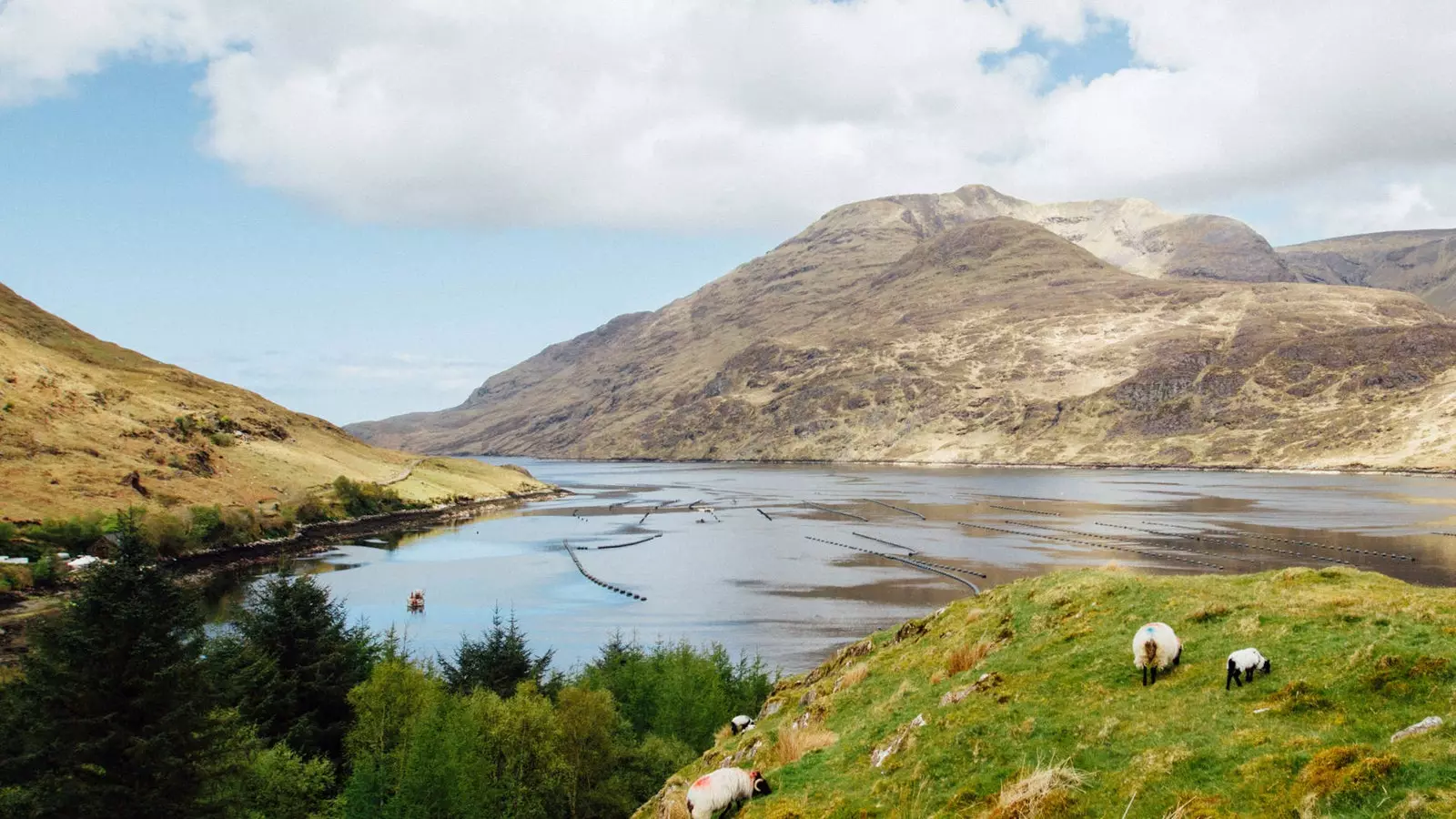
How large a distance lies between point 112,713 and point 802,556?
8596 cm

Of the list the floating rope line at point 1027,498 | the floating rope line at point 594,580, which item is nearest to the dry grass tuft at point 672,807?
the floating rope line at point 594,580

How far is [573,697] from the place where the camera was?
36.7 m

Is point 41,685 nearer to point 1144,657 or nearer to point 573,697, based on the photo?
point 573,697

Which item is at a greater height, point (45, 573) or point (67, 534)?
point (67, 534)

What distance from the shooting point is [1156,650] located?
15.3 meters

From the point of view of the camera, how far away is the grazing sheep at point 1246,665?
1396cm

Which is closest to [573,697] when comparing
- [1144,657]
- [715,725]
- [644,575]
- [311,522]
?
[715,725]

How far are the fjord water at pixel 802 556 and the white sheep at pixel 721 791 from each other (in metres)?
40.3

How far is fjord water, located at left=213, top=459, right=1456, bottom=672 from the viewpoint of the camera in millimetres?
71125

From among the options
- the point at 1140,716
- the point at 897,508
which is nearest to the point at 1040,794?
the point at 1140,716

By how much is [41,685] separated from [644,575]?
242 feet

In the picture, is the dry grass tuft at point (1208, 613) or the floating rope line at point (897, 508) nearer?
the dry grass tuft at point (1208, 613)

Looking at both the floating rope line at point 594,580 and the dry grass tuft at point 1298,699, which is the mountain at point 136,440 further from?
the dry grass tuft at point 1298,699

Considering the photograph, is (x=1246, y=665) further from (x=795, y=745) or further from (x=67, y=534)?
(x=67, y=534)
